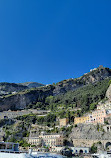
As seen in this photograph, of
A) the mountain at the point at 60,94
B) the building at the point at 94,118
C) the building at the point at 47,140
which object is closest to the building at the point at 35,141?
the building at the point at 47,140

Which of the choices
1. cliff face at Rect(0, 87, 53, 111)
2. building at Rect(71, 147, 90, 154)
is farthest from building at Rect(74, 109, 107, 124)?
cliff face at Rect(0, 87, 53, 111)

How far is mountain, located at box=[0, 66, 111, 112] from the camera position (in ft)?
365

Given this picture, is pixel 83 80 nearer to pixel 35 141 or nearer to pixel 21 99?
pixel 21 99

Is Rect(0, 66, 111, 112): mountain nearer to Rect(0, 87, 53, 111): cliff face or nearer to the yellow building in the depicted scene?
Rect(0, 87, 53, 111): cliff face

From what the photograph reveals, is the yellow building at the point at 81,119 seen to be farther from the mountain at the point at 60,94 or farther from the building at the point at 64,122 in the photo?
the mountain at the point at 60,94

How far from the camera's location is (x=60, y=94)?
130875 millimetres

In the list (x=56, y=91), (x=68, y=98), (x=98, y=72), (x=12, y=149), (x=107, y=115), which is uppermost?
(x=98, y=72)

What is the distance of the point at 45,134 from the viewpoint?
72.2m

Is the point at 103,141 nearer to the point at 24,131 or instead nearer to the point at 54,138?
the point at 54,138

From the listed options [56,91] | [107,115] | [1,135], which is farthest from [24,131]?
[56,91]

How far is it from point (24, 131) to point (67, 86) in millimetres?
59598

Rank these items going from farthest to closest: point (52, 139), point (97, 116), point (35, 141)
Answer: point (35, 141) < point (97, 116) < point (52, 139)

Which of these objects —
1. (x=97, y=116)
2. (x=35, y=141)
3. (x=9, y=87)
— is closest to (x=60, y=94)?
(x=97, y=116)

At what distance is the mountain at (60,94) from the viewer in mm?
111194
